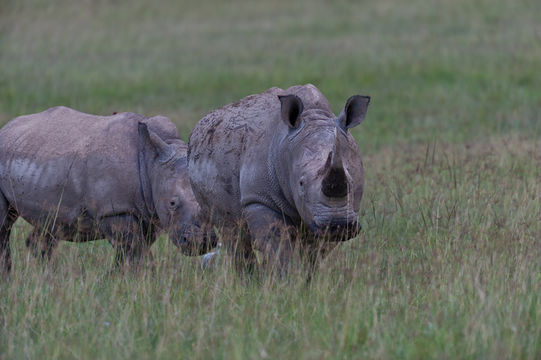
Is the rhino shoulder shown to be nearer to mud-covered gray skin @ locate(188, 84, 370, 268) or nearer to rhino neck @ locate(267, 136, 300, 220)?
mud-covered gray skin @ locate(188, 84, 370, 268)

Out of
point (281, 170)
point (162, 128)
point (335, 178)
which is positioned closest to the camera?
point (335, 178)

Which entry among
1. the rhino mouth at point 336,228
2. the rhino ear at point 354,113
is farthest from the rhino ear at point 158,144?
the rhino mouth at point 336,228

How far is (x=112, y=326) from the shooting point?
4953mm

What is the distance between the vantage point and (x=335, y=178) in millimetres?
4895

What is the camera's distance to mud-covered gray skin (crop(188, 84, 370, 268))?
5066mm

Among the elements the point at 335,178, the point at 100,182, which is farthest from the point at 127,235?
the point at 335,178

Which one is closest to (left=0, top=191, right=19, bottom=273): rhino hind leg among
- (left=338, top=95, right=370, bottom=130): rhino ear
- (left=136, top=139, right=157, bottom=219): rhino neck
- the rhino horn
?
(left=136, top=139, right=157, bottom=219): rhino neck

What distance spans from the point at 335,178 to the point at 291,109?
839mm

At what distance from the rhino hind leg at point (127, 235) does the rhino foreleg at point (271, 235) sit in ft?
5.11

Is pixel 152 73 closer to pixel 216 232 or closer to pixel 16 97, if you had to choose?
pixel 16 97

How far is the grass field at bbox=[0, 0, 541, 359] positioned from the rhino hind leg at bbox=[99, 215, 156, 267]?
0.17 meters

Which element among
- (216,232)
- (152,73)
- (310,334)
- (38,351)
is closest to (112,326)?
(38,351)

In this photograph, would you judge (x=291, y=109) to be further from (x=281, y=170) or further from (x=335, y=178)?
(x=335, y=178)

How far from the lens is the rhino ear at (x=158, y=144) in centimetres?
759
